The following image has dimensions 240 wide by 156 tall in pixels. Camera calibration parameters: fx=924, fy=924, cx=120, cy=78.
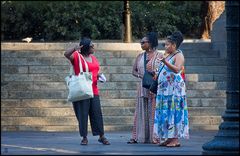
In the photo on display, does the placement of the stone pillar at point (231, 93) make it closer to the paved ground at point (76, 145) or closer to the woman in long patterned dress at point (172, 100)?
the paved ground at point (76, 145)

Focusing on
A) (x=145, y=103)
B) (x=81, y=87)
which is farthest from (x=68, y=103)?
(x=81, y=87)

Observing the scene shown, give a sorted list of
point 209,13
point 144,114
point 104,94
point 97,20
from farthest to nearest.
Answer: point 209,13
point 97,20
point 104,94
point 144,114

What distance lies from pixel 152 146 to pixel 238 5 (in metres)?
3.38

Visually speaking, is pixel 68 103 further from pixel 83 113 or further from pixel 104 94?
pixel 83 113

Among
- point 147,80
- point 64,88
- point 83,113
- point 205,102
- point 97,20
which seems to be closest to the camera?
point 83,113

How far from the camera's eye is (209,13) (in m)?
28.9

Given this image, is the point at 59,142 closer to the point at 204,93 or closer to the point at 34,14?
the point at 204,93

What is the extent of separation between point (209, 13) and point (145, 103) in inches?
560

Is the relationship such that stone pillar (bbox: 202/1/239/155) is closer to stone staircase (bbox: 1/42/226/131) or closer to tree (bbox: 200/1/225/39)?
stone staircase (bbox: 1/42/226/131)

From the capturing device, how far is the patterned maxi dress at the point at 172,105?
14297mm

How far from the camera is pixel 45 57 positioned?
2039 cm

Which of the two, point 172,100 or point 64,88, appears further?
point 64,88

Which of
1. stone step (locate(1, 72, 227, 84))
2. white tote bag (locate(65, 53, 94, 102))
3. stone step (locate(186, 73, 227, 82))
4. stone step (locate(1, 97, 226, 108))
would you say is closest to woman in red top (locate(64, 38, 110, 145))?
white tote bag (locate(65, 53, 94, 102))

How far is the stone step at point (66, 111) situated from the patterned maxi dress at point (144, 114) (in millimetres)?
3320
